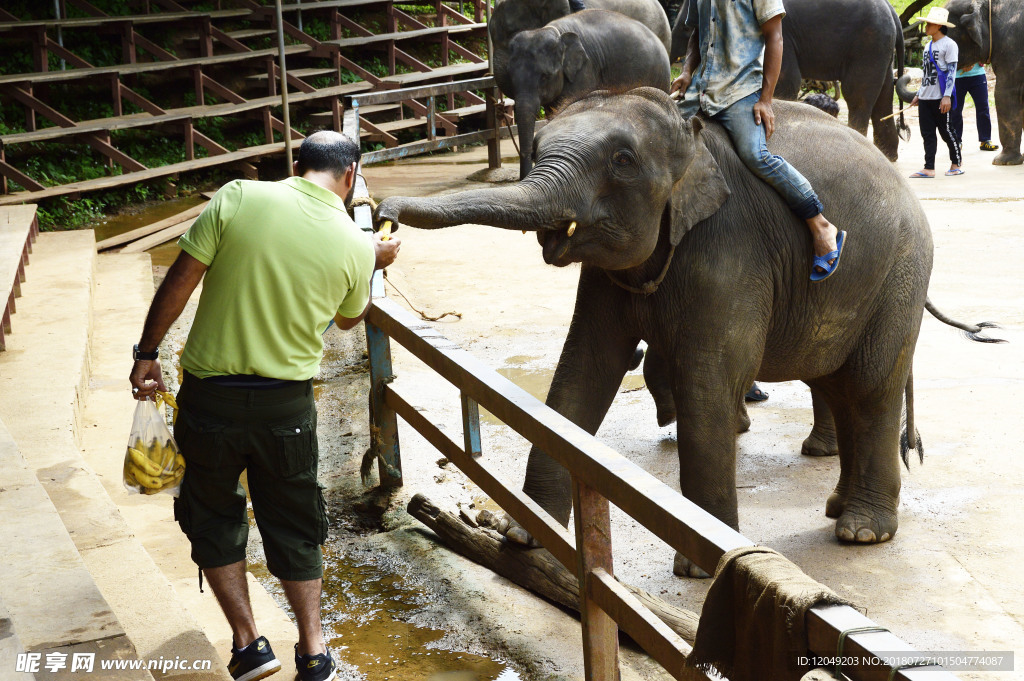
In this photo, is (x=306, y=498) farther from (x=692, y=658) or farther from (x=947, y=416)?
(x=947, y=416)

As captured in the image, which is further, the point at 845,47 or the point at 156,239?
the point at 845,47

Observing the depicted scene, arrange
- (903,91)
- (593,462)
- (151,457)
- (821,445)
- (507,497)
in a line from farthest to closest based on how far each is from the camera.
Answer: (903,91) → (821,445) → (507,497) → (151,457) → (593,462)

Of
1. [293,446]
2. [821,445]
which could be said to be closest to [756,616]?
[293,446]

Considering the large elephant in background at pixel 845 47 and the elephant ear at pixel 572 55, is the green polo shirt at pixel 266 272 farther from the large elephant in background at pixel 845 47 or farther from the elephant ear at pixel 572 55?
the large elephant in background at pixel 845 47

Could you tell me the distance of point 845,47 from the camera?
1305cm

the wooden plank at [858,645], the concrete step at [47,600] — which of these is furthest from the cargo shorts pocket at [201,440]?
the wooden plank at [858,645]

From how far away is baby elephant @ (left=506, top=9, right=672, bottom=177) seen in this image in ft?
33.6

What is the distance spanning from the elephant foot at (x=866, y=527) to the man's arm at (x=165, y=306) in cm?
279

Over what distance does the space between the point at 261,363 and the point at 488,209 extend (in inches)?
34.2

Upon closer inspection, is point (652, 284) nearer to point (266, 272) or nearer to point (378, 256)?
point (378, 256)

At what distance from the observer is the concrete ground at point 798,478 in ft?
12.4

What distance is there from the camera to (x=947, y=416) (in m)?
5.66

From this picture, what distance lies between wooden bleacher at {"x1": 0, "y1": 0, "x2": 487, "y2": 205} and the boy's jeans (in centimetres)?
835

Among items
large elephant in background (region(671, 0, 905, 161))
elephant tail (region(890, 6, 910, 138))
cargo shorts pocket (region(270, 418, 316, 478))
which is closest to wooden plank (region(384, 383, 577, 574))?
cargo shorts pocket (region(270, 418, 316, 478))
